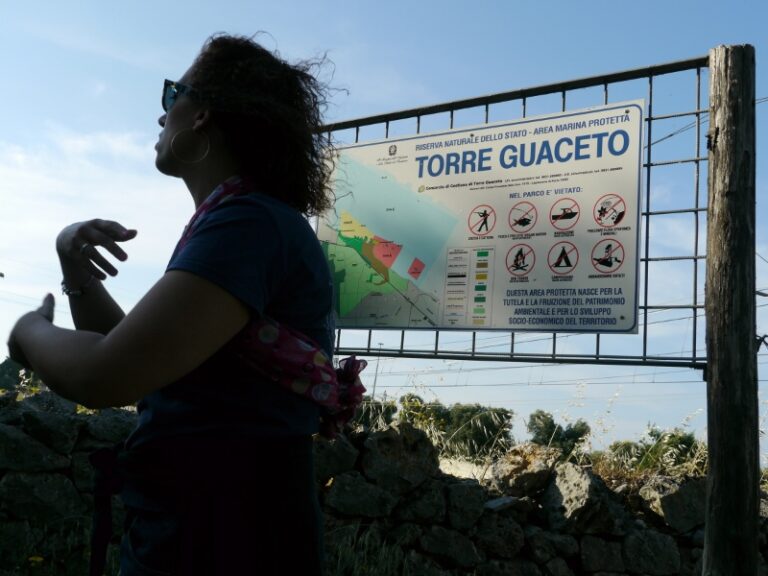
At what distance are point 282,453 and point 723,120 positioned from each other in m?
5.59

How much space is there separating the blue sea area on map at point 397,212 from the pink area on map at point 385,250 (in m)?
0.04

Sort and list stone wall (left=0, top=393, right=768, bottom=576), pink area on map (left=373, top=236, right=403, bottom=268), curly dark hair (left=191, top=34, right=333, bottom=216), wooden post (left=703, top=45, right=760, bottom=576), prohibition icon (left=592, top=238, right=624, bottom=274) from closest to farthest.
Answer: curly dark hair (left=191, top=34, right=333, bottom=216)
stone wall (left=0, top=393, right=768, bottom=576)
wooden post (left=703, top=45, right=760, bottom=576)
prohibition icon (left=592, top=238, right=624, bottom=274)
pink area on map (left=373, top=236, right=403, bottom=268)

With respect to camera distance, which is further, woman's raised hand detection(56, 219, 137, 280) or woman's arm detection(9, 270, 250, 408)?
woman's raised hand detection(56, 219, 137, 280)

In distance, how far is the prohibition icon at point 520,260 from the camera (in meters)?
6.66

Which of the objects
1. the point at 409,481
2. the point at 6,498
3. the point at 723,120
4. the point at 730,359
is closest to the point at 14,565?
the point at 6,498

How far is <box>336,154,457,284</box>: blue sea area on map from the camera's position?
23.5ft

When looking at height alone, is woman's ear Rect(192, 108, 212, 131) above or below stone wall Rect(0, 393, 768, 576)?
above

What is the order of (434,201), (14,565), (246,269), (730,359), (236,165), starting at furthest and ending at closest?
(434,201) < (730,359) < (14,565) < (236,165) < (246,269)

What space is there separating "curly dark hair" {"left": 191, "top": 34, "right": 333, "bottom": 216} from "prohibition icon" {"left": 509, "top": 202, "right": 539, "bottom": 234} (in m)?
5.11

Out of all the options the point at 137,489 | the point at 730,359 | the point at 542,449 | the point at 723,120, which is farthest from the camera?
the point at 542,449

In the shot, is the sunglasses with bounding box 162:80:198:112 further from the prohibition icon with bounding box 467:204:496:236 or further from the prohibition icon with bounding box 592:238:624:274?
the prohibition icon with bounding box 467:204:496:236

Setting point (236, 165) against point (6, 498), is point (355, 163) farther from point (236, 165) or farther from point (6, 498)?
point (236, 165)

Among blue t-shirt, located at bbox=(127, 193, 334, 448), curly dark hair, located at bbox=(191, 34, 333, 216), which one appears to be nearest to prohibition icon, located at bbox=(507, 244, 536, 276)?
curly dark hair, located at bbox=(191, 34, 333, 216)

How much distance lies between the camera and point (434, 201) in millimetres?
7223
